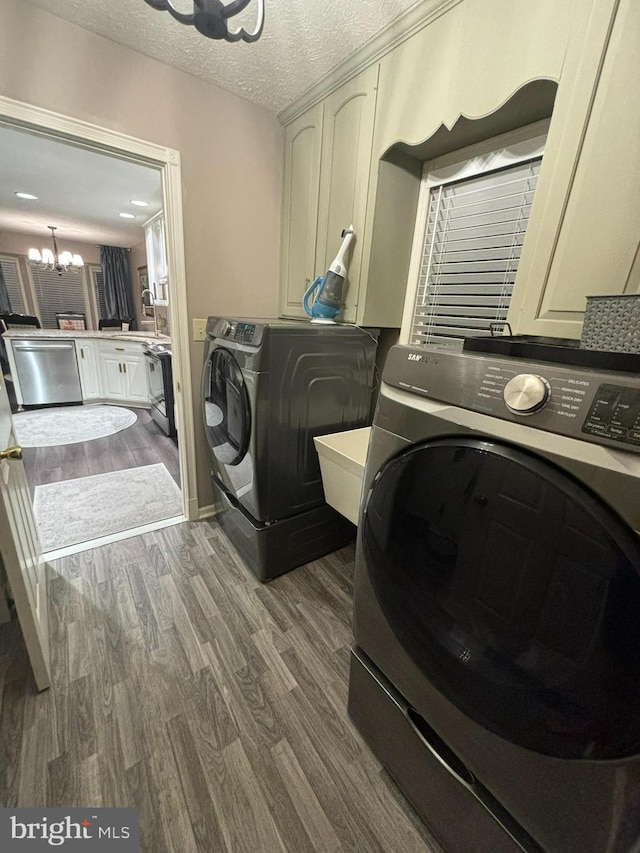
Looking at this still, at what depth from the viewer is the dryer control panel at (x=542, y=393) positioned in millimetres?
447

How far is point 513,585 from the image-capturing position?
555mm

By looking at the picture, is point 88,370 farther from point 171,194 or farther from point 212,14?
point 212,14

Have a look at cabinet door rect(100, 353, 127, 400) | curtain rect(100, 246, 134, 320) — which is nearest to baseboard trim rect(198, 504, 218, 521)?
cabinet door rect(100, 353, 127, 400)

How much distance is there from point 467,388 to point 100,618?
1775mm

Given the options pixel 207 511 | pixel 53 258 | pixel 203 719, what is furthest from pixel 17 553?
pixel 53 258

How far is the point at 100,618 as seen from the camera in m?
1.50

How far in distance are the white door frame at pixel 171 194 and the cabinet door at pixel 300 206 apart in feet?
2.00

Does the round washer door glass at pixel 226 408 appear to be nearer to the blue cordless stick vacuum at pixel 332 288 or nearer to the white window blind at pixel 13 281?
the blue cordless stick vacuum at pixel 332 288

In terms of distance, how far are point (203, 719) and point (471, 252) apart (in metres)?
2.09

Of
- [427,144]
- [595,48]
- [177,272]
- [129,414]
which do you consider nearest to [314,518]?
[177,272]

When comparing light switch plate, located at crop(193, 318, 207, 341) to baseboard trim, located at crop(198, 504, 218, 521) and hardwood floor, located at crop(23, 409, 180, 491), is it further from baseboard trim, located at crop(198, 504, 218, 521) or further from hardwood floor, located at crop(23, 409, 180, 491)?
hardwood floor, located at crop(23, 409, 180, 491)

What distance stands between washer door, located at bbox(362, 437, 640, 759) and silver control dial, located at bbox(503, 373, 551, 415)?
69mm

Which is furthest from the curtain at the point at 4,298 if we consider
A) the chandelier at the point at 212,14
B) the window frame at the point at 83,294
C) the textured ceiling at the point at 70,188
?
the chandelier at the point at 212,14

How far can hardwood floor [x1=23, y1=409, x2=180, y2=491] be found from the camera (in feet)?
9.00
